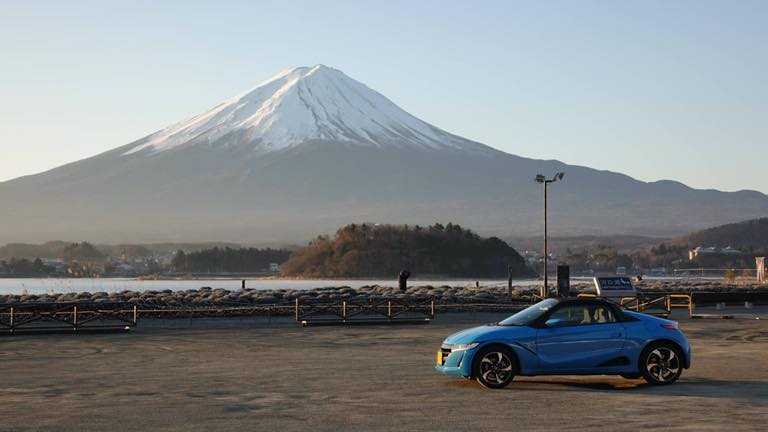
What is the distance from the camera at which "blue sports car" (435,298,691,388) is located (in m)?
20.2

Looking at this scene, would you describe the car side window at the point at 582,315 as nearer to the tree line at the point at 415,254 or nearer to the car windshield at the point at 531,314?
the car windshield at the point at 531,314

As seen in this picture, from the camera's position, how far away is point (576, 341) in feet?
66.7

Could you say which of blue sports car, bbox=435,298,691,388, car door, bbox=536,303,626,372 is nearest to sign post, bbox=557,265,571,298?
blue sports car, bbox=435,298,691,388

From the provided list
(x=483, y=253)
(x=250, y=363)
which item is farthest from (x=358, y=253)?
(x=250, y=363)

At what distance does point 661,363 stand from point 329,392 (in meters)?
5.78

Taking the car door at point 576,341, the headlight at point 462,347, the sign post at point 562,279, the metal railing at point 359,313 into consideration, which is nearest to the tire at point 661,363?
the car door at point 576,341

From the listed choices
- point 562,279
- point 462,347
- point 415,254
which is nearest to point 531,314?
point 462,347

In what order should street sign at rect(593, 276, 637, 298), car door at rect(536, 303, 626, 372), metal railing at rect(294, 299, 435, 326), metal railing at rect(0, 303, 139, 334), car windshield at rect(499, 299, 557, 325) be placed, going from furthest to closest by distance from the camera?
street sign at rect(593, 276, 637, 298)
metal railing at rect(294, 299, 435, 326)
metal railing at rect(0, 303, 139, 334)
car windshield at rect(499, 299, 557, 325)
car door at rect(536, 303, 626, 372)

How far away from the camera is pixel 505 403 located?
18.2 metres

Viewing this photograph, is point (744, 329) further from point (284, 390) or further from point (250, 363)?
point (284, 390)

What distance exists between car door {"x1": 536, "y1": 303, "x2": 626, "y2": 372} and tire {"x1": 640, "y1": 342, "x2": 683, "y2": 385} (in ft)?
1.72

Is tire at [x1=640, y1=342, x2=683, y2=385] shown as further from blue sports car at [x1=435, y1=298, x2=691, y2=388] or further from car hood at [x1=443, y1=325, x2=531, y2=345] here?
car hood at [x1=443, y1=325, x2=531, y2=345]

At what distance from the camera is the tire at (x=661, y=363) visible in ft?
67.2

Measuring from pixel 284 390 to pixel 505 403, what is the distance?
404 centimetres
